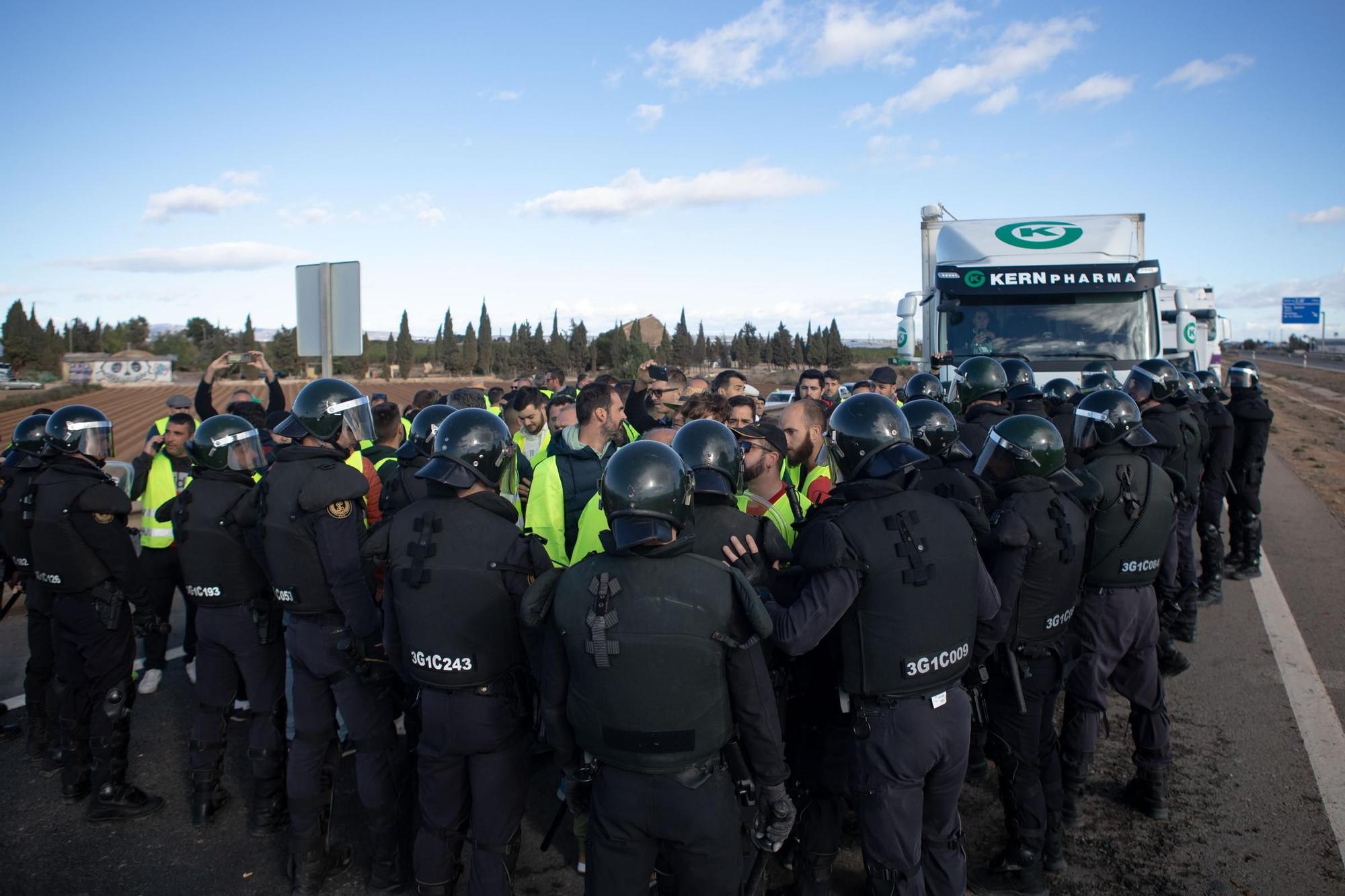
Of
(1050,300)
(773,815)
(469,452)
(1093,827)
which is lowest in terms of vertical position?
(1093,827)

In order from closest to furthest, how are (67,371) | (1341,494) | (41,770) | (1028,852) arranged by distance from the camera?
(1028,852) < (41,770) < (1341,494) < (67,371)

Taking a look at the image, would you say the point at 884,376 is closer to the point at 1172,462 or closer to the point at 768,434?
the point at 1172,462

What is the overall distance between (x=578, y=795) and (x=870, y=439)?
186cm

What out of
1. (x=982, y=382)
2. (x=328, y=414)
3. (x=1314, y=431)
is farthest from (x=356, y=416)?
(x=1314, y=431)

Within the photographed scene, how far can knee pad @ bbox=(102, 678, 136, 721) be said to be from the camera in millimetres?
4664

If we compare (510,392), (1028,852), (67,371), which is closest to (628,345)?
(67,371)

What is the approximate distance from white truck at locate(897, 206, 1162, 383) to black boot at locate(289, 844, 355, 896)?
8537 millimetres

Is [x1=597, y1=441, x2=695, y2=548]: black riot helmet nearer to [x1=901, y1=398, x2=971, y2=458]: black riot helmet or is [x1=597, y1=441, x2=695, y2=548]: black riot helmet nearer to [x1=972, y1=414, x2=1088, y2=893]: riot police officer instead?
[x1=972, y1=414, x2=1088, y2=893]: riot police officer

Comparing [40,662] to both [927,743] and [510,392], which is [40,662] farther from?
[927,743]

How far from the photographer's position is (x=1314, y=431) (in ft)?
85.7

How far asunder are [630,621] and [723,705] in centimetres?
47

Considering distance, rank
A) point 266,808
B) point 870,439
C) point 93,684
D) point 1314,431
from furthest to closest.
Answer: point 1314,431 → point 93,684 → point 266,808 → point 870,439

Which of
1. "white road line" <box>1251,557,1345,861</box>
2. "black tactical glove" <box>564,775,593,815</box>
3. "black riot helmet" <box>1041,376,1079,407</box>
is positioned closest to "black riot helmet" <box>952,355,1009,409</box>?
"black riot helmet" <box>1041,376,1079,407</box>

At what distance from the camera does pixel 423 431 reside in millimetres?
5262
